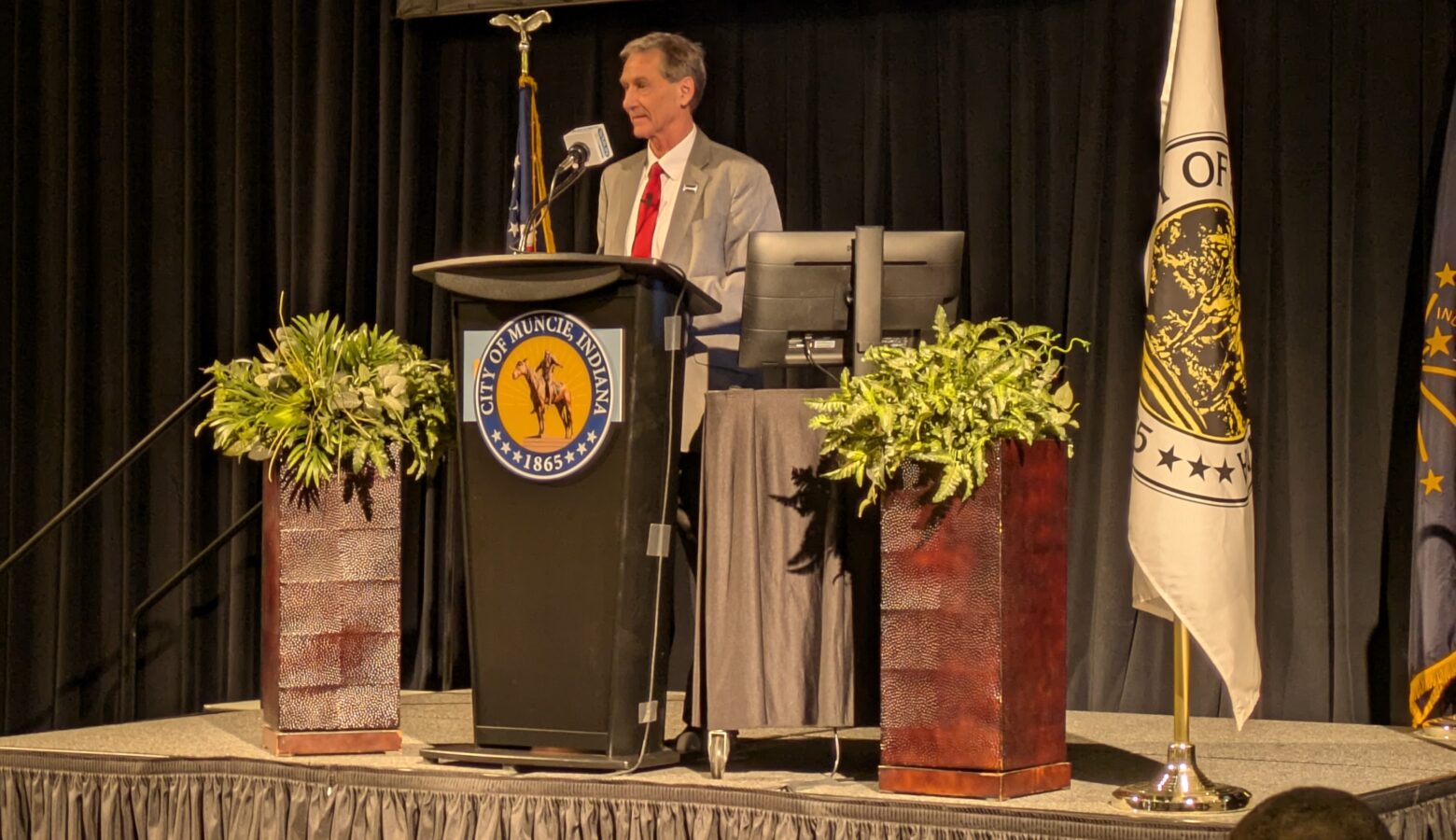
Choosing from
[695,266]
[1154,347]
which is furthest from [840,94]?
[1154,347]

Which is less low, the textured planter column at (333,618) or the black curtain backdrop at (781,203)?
the black curtain backdrop at (781,203)

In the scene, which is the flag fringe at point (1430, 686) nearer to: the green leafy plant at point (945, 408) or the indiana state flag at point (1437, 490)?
the indiana state flag at point (1437, 490)

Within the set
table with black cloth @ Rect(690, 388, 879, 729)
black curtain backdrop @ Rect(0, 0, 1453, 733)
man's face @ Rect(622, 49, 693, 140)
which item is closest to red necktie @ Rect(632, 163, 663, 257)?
man's face @ Rect(622, 49, 693, 140)

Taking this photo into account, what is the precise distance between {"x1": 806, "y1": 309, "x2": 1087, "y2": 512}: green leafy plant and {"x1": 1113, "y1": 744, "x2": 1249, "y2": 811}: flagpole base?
671 mm

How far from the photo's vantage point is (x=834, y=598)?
3.54m

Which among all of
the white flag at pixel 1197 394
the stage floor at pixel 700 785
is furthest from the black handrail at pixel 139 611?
the white flag at pixel 1197 394

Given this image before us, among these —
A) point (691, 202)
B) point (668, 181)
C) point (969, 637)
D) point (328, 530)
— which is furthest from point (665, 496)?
point (668, 181)

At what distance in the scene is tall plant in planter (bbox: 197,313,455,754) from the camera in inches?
152

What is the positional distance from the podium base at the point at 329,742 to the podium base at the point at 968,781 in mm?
1247

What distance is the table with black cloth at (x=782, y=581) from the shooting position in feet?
11.6

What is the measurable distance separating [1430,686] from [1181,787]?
5.87ft

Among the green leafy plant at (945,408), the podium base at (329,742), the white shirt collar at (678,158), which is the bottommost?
the podium base at (329,742)

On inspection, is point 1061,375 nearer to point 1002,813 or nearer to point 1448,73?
point 1448,73

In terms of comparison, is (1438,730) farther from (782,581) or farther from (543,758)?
(543,758)
